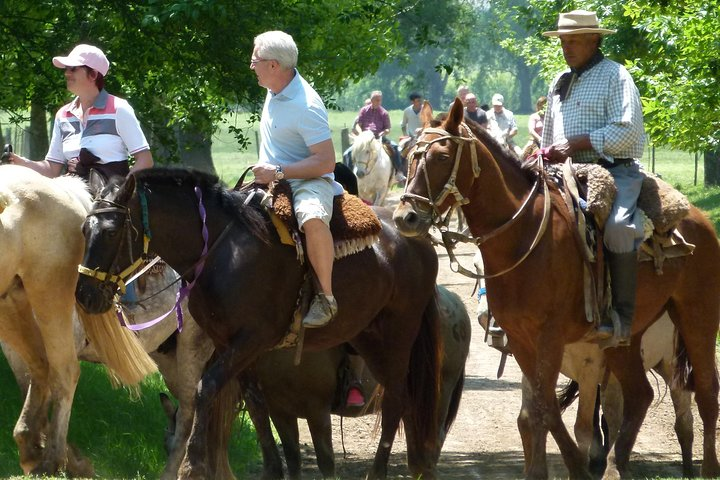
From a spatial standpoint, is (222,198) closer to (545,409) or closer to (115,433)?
(545,409)

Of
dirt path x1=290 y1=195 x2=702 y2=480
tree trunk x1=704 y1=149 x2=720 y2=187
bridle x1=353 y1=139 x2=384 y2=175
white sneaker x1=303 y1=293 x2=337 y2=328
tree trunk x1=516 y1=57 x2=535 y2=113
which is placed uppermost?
white sneaker x1=303 y1=293 x2=337 y2=328

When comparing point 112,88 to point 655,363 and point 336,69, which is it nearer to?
point 336,69

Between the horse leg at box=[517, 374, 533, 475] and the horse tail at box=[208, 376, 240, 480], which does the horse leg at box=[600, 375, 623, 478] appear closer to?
the horse leg at box=[517, 374, 533, 475]

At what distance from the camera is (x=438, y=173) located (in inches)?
276

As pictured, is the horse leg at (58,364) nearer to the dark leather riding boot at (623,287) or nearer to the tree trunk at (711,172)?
the dark leather riding boot at (623,287)

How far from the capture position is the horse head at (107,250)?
664 cm

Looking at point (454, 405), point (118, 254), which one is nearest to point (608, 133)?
point (454, 405)

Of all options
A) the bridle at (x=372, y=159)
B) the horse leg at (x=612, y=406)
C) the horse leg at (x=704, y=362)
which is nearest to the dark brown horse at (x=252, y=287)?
the horse leg at (x=612, y=406)

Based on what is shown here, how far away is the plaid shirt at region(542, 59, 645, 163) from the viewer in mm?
7691

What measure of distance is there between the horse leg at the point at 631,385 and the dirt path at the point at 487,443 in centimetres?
89

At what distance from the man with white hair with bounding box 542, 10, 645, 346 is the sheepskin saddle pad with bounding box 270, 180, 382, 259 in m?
1.24

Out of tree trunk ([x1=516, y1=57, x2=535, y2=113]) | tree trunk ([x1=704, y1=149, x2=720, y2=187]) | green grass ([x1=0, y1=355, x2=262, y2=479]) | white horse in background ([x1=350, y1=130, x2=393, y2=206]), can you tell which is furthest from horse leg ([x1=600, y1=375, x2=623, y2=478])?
tree trunk ([x1=516, y1=57, x2=535, y2=113])

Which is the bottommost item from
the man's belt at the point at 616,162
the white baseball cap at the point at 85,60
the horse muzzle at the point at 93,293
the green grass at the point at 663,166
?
the green grass at the point at 663,166

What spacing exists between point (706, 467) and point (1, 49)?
7115 mm
